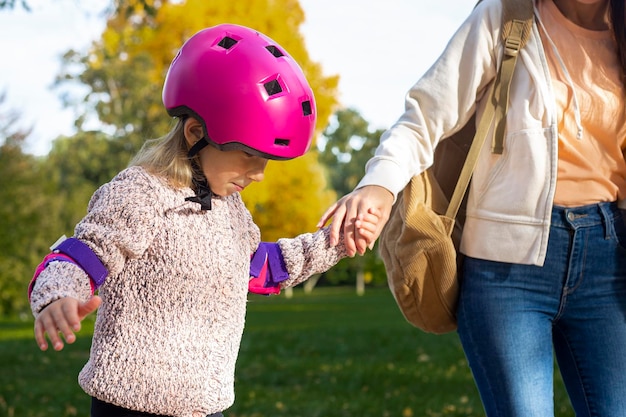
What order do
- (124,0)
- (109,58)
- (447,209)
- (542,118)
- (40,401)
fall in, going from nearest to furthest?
(542,118)
(447,209)
(40,401)
(124,0)
(109,58)

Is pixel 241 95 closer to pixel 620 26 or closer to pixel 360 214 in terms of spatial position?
pixel 360 214

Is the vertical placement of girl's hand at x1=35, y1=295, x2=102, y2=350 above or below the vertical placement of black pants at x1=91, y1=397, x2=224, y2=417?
above

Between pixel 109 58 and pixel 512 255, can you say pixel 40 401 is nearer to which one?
pixel 512 255

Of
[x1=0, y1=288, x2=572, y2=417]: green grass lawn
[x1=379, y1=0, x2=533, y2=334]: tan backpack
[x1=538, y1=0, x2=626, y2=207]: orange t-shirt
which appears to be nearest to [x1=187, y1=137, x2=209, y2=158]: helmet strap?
[x1=379, y1=0, x2=533, y2=334]: tan backpack

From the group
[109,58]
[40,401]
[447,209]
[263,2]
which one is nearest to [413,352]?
[40,401]

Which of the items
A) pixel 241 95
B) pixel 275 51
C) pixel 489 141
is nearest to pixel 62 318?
pixel 241 95

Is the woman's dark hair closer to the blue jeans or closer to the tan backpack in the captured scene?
the tan backpack

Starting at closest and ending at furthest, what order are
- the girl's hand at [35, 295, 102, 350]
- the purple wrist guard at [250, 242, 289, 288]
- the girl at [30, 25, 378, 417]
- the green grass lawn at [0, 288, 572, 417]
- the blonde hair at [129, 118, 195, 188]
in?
the girl's hand at [35, 295, 102, 350], the girl at [30, 25, 378, 417], the blonde hair at [129, 118, 195, 188], the purple wrist guard at [250, 242, 289, 288], the green grass lawn at [0, 288, 572, 417]

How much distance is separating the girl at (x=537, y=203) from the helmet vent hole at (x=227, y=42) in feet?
1.88

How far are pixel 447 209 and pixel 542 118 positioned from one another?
43cm

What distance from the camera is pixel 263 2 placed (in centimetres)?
2250

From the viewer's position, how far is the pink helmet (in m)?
2.86

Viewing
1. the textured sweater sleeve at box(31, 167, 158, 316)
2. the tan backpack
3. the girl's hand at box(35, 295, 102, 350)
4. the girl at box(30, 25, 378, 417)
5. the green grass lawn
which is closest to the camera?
the girl's hand at box(35, 295, 102, 350)

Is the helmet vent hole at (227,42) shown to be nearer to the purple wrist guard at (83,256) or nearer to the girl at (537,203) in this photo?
the girl at (537,203)
